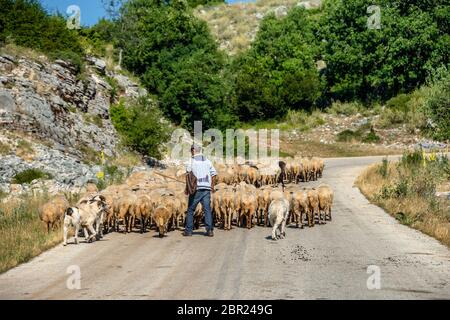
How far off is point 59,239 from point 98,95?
2110 cm

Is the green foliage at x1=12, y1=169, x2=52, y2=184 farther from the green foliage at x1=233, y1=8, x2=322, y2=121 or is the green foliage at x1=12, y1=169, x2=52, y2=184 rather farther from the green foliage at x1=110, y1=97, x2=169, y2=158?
the green foliage at x1=233, y1=8, x2=322, y2=121

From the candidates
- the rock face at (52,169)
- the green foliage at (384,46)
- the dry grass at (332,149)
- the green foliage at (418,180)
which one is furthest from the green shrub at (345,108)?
the rock face at (52,169)

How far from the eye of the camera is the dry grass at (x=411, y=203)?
48.7 feet

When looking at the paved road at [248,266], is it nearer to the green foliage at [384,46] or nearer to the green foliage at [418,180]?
the green foliage at [418,180]

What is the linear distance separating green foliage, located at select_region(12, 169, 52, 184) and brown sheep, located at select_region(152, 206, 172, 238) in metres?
10.0

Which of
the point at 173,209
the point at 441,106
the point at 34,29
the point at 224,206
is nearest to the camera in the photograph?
the point at 173,209

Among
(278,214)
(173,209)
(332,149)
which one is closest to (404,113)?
(332,149)

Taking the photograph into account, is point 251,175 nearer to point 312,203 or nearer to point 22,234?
point 312,203

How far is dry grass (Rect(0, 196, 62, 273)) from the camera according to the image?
11.6 metres

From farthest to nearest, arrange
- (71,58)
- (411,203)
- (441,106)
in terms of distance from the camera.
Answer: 1. (71,58)
2. (441,106)
3. (411,203)

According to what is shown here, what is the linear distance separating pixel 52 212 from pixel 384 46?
39.5 meters

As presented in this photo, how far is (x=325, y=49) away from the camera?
52969 millimetres

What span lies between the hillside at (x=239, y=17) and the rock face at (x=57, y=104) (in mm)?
37434

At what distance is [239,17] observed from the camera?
7931cm
